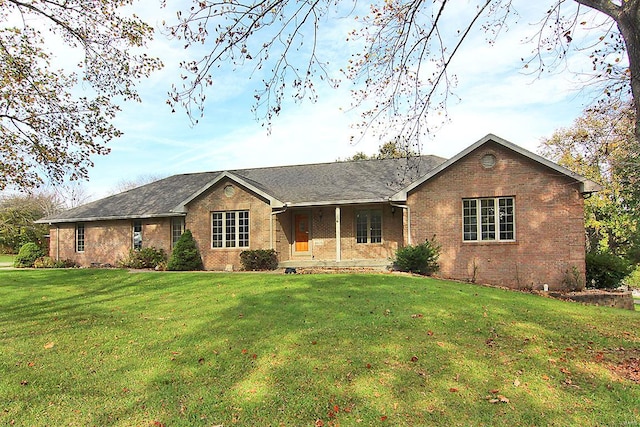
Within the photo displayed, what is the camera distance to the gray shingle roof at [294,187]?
735 inches

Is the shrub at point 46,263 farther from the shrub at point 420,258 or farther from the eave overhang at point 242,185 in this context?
the shrub at point 420,258

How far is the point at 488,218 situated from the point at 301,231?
872 centimetres

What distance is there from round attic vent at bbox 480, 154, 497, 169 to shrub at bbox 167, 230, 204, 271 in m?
13.2

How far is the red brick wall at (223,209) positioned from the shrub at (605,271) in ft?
42.5

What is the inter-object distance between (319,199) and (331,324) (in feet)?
37.1

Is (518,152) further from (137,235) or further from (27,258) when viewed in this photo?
(27,258)

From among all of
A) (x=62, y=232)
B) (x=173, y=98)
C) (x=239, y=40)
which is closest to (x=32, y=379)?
(x=173, y=98)

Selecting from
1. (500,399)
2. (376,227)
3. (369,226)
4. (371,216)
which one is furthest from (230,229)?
(500,399)

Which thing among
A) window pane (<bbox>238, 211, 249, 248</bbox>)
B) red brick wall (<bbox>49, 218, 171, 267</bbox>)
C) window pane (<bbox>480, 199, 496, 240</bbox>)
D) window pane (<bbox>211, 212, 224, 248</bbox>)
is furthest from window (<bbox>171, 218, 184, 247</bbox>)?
window pane (<bbox>480, 199, 496, 240</bbox>)

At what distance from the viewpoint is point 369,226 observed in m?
18.9

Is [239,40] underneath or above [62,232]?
above

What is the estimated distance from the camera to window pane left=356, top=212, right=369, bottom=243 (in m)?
19.0

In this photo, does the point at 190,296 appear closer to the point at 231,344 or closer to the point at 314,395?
the point at 231,344

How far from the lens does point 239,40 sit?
5609mm
